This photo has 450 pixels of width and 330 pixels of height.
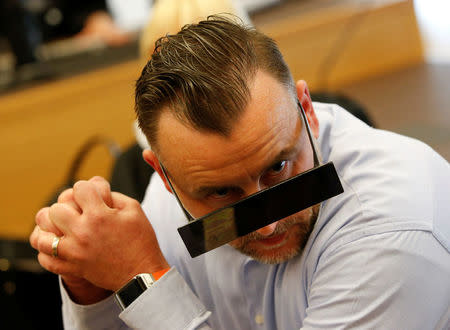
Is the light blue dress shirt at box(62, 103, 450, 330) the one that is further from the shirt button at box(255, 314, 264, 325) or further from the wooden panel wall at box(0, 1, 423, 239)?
the wooden panel wall at box(0, 1, 423, 239)

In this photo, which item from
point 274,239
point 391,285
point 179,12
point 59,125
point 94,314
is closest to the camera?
point 391,285

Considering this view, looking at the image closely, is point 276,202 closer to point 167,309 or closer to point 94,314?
point 167,309

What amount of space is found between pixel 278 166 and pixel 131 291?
293 mm

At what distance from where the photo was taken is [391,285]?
0.73m

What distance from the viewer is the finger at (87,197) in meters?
0.87

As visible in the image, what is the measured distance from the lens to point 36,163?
2.55 metres

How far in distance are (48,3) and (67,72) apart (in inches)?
39.2

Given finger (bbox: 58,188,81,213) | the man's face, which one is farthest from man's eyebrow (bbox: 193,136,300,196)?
finger (bbox: 58,188,81,213)

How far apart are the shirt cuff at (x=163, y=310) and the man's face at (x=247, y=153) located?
0.45ft

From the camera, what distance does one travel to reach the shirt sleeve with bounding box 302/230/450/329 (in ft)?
2.40

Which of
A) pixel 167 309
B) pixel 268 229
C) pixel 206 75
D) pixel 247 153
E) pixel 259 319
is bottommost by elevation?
pixel 259 319

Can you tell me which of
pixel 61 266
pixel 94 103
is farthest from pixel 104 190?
pixel 94 103

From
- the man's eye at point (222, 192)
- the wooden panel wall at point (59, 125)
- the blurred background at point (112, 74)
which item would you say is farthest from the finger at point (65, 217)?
the wooden panel wall at point (59, 125)

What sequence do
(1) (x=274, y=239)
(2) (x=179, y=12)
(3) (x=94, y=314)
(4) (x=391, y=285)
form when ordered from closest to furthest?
(4) (x=391, y=285) < (1) (x=274, y=239) < (3) (x=94, y=314) < (2) (x=179, y=12)
